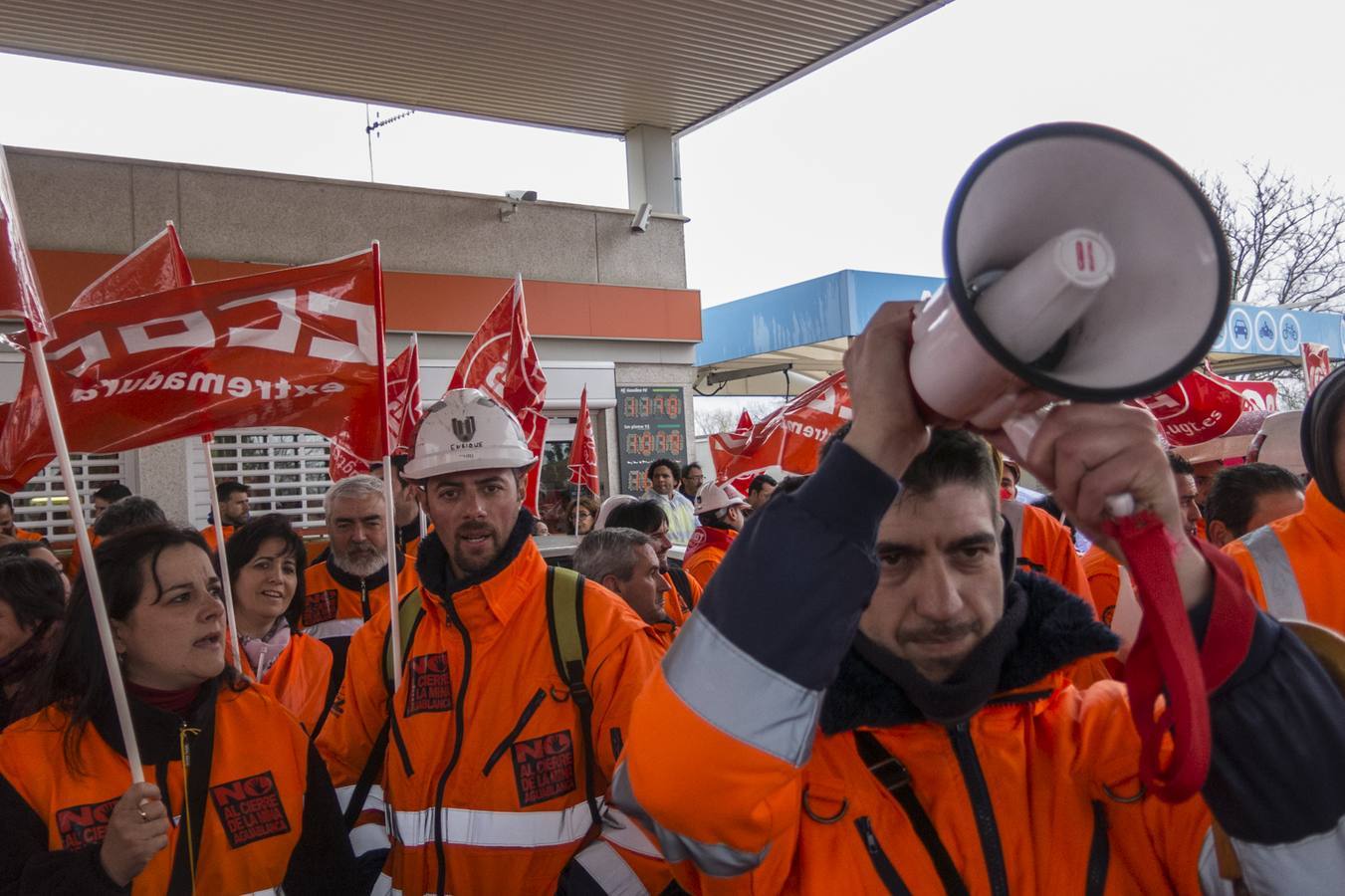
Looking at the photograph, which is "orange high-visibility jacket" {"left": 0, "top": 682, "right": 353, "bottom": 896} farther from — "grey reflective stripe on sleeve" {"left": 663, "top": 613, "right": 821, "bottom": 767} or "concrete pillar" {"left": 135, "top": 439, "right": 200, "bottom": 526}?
"concrete pillar" {"left": 135, "top": 439, "right": 200, "bottom": 526}

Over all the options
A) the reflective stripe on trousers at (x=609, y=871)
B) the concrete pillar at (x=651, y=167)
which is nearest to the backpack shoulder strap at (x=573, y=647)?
the reflective stripe on trousers at (x=609, y=871)

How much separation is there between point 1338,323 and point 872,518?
25.7 meters

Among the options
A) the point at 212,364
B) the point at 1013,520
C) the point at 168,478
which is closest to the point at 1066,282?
the point at 1013,520

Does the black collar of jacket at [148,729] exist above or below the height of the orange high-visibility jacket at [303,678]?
above

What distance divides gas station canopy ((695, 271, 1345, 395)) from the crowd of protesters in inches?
381

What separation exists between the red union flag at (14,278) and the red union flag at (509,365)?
3945 millimetres

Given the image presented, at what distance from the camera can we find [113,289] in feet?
14.1

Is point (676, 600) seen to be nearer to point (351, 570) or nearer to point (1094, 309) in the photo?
point (351, 570)

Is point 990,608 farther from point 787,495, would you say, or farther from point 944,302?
point 944,302

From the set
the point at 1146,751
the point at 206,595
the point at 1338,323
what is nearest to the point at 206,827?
the point at 206,595

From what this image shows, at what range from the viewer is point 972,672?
1.53 meters

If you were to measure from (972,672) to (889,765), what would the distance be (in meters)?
0.19

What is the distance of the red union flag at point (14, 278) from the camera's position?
2.73 metres

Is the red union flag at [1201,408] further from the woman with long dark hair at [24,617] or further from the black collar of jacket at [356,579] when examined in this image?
the woman with long dark hair at [24,617]
